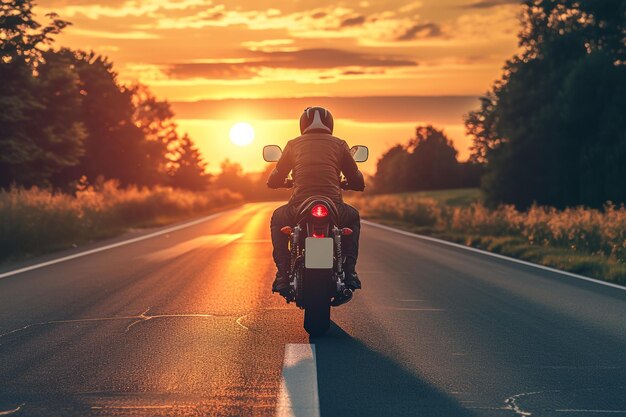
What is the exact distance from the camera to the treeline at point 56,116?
36.3 metres

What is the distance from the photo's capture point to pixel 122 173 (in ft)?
212

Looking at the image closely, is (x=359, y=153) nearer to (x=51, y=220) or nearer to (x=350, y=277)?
(x=350, y=277)

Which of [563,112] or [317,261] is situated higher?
[563,112]

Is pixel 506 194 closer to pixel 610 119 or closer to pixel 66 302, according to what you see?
pixel 610 119

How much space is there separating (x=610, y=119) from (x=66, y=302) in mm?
49055

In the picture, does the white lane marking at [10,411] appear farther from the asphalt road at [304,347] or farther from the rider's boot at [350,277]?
the rider's boot at [350,277]

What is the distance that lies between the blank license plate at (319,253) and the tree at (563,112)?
46.5m

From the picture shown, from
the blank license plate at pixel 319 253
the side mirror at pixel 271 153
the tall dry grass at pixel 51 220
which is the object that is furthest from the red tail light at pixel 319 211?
the tall dry grass at pixel 51 220

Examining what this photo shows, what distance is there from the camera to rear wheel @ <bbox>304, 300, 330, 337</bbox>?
771 cm

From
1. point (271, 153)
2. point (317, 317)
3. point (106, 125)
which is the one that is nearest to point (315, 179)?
point (271, 153)

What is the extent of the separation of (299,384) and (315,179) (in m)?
2.75

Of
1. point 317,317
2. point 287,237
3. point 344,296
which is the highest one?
point 287,237

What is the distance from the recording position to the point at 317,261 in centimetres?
753

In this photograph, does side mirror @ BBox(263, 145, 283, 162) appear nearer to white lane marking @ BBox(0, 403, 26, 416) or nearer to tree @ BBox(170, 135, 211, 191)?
white lane marking @ BBox(0, 403, 26, 416)
